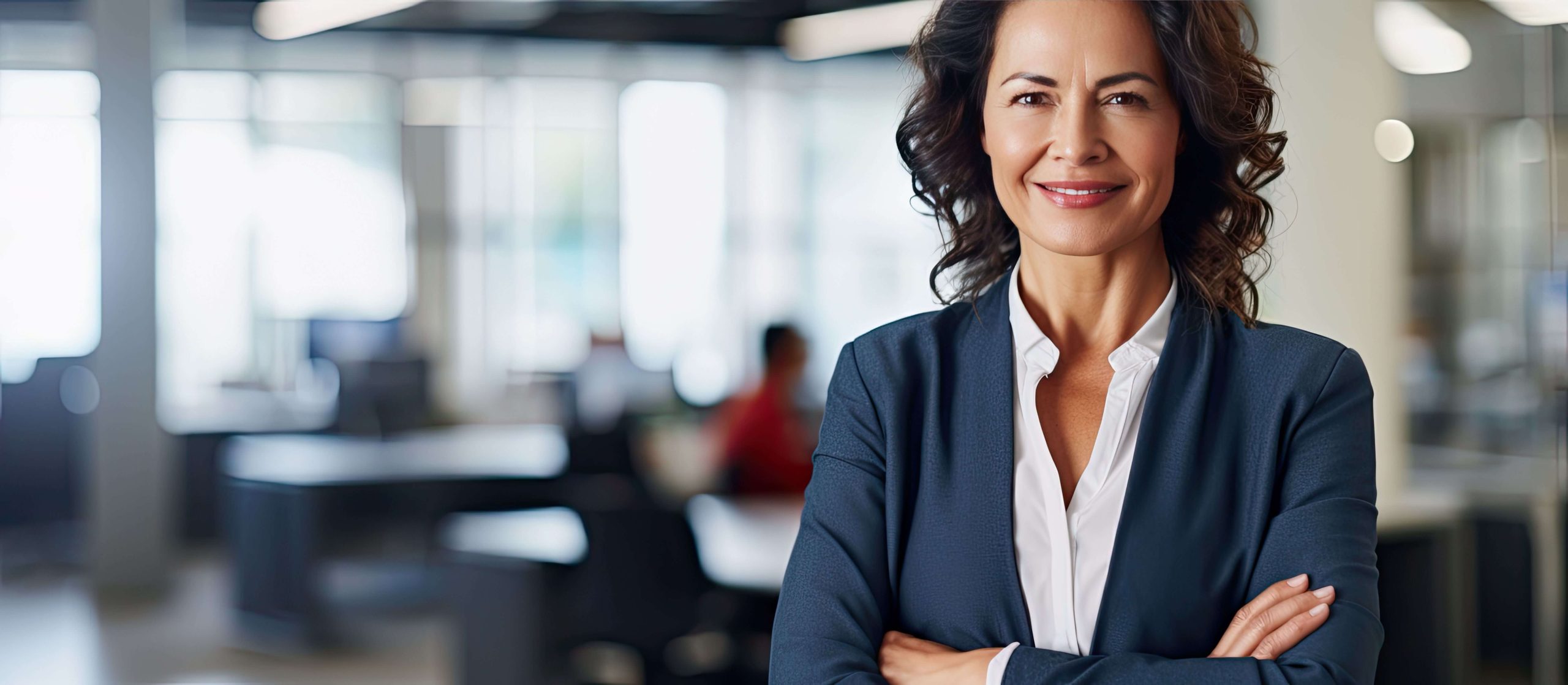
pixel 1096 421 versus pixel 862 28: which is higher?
pixel 862 28

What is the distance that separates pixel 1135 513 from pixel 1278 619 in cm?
19

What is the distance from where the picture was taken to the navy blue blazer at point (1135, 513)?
1.47 meters

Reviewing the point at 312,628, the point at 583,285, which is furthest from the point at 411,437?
the point at 583,285

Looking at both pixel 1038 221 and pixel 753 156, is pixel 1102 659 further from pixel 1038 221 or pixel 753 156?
pixel 753 156

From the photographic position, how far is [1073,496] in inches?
61.7

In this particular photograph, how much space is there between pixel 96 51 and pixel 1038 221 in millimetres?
4187

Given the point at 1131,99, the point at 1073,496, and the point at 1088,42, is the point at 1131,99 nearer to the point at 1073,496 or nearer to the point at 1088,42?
the point at 1088,42

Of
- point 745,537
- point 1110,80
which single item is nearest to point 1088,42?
point 1110,80

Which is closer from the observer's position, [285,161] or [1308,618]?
[1308,618]

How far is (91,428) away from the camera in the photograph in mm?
4809

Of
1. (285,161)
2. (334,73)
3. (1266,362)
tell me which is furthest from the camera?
(334,73)

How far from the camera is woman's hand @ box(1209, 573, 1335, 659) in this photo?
1.43 metres

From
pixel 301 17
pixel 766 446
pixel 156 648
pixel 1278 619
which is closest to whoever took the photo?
pixel 1278 619

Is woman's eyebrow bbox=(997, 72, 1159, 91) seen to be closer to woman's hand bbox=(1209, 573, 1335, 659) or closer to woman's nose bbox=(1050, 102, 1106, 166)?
woman's nose bbox=(1050, 102, 1106, 166)
